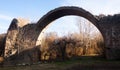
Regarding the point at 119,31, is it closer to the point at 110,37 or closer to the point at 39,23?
the point at 110,37

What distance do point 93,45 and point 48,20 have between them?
7.98 metres

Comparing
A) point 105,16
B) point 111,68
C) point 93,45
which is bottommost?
point 111,68

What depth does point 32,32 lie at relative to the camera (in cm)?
2473

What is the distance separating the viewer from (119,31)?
1972 cm

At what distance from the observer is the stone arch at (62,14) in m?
21.9

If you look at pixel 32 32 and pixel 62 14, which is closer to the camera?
pixel 62 14

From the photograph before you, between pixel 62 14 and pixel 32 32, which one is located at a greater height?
pixel 62 14

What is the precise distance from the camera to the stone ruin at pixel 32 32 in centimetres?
2060

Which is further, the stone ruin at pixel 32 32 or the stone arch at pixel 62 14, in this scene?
the stone arch at pixel 62 14

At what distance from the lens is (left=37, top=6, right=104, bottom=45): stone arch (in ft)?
71.7

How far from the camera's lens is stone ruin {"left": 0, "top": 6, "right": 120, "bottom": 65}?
20600mm

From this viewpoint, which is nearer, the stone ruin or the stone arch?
Result: the stone ruin

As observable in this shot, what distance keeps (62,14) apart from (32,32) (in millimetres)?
3581

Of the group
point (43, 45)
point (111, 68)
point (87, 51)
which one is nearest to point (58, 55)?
point (43, 45)
